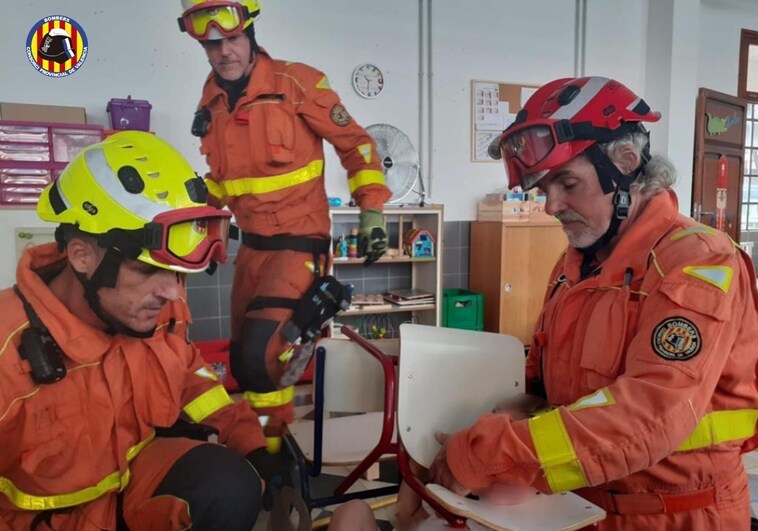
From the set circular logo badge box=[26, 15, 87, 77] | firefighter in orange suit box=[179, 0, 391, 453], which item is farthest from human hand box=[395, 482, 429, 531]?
circular logo badge box=[26, 15, 87, 77]

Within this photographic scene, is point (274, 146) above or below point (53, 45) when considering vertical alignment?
below

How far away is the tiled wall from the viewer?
2.86 metres

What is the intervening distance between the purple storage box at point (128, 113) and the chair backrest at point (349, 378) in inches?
66.3

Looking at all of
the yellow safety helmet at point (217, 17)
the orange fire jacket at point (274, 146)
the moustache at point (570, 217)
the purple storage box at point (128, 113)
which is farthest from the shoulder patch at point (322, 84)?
the purple storage box at point (128, 113)

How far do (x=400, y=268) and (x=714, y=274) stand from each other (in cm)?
273

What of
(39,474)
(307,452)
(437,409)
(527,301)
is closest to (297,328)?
(307,452)

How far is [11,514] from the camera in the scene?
1.19m

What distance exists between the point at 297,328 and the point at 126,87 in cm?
179

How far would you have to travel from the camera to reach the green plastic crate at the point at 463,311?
3729 mm

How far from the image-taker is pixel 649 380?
3.27ft

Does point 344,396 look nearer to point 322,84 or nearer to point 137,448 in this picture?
point 137,448

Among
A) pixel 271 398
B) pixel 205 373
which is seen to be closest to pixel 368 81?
pixel 271 398

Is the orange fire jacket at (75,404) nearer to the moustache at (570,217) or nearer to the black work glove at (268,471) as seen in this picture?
the black work glove at (268,471)

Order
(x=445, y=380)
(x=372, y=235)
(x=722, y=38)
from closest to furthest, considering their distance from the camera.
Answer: (x=445, y=380), (x=372, y=235), (x=722, y=38)
